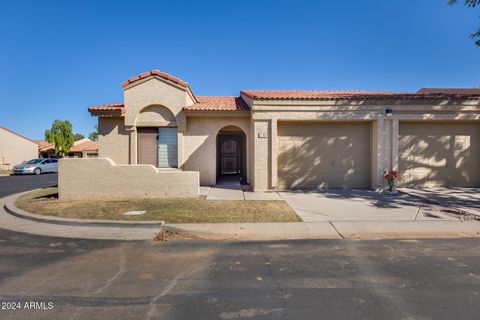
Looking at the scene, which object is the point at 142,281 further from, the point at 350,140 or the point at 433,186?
the point at 433,186

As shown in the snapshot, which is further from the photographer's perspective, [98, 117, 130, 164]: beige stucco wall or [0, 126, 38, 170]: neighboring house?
[0, 126, 38, 170]: neighboring house

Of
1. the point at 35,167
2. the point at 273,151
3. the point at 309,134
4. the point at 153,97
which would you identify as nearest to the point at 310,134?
the point at 309,134

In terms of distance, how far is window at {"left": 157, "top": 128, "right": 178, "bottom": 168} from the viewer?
42.0 feet

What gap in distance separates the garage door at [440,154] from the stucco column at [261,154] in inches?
242

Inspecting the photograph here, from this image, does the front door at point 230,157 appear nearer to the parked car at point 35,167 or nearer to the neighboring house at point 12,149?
the parked car at point 35,167

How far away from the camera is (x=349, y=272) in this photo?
392cm

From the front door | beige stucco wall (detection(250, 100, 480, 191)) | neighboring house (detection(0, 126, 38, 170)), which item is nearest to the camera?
beige stucco wall (detection(250, 100, 480, 191))

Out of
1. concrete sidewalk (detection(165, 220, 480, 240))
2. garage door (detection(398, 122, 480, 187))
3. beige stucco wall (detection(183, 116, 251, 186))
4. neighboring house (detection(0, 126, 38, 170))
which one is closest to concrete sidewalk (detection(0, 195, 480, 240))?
concrete sidewalk (detection(165, 220, 480, 240))

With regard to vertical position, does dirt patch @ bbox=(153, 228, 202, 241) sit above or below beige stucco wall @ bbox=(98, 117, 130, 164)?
below

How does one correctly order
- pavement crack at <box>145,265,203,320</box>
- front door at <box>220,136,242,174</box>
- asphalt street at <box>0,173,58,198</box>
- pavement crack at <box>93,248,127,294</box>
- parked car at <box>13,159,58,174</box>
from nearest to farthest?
1. pavement crack at <box>145,265,203,320</box>
2. pavement crack at <box>93,248,127,294</box>
3. asphalt street at <box>0,173,58,198</box>
4. front door at <box>220,136,242,174</box>
5. parked car at <box>13,159,58,174</box>

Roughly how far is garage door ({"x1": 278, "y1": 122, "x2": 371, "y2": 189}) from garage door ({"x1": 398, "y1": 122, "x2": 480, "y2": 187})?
1858 millimetres

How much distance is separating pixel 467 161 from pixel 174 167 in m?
13.7

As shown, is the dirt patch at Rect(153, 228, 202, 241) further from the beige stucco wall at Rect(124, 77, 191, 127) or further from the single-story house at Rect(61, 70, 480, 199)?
the beige stucco wall at Rect(124, 77, 191, 127)

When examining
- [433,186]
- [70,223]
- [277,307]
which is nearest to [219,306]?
[277,307]
